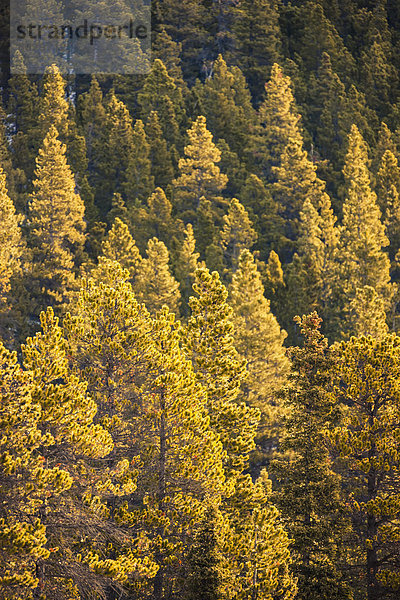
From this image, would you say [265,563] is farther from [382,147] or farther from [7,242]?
[382,147]

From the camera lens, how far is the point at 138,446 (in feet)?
93.7

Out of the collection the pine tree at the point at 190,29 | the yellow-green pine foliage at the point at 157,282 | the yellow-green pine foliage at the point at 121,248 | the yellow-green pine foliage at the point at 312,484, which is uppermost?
the pine tree at the point at 190,29

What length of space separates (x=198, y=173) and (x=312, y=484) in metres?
43.2

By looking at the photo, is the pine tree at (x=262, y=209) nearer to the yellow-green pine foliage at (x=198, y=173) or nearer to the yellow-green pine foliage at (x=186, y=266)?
the yellow-green pine foliage at (x=198, y=173)

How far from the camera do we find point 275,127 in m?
75.6

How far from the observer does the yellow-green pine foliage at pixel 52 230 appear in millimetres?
54812

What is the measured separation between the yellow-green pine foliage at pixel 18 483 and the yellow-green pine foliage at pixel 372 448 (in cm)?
1187

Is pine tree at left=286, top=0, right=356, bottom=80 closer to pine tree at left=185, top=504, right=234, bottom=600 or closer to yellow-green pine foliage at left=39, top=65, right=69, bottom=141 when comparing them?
yellow-green pine foliage at left=39, top=65, right=69, bottom=141

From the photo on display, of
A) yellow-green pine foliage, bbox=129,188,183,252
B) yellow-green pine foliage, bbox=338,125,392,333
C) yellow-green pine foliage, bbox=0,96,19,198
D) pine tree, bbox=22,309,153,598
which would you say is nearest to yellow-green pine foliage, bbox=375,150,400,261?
yellow-green pine foliage, bbox=338,125,392,333

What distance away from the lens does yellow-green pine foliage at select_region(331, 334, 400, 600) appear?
29.3 metres

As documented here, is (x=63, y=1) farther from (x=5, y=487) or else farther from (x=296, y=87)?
(x=5, y=487)

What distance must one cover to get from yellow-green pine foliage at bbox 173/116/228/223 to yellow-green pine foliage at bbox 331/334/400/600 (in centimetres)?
3697

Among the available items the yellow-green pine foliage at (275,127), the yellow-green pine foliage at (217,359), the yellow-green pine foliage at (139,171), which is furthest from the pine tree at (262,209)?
the yellow-green pine foliage at (217,359)

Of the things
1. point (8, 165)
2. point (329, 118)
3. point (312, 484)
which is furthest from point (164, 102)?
point (312, 484)
